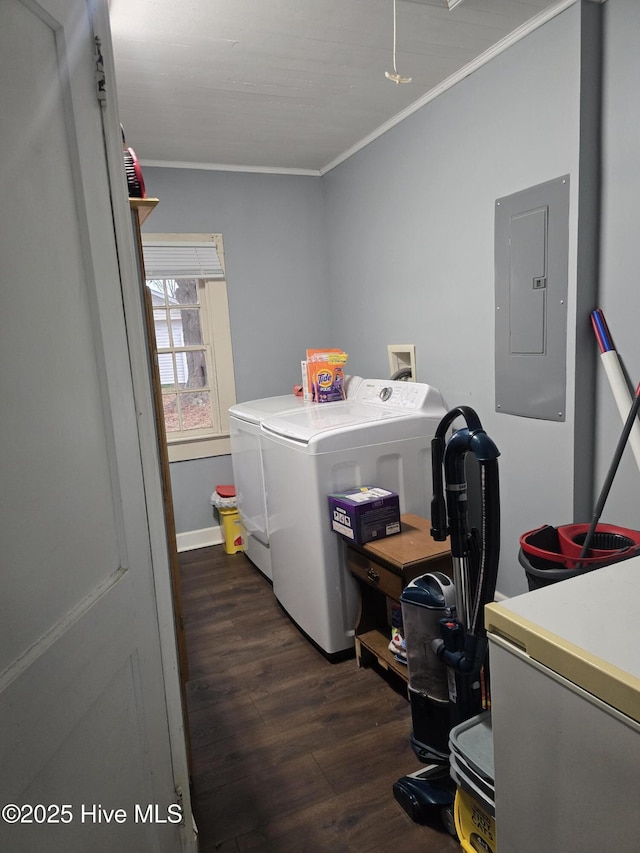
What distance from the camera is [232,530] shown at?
12.3 ft

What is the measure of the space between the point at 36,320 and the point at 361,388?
2400 millimetres

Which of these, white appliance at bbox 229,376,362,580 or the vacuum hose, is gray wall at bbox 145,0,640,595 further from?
the vacuum hose

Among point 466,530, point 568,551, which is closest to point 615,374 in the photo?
point 568,551

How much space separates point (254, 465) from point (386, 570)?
1.21 metres

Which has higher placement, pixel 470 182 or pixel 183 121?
pixel 183 121

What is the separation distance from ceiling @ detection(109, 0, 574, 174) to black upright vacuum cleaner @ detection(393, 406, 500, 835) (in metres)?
1.50

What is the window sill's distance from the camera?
377 cm

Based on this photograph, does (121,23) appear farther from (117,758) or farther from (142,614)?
(117,758)

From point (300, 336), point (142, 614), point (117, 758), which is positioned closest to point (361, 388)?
point (300, 336)

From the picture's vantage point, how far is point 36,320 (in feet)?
2.80

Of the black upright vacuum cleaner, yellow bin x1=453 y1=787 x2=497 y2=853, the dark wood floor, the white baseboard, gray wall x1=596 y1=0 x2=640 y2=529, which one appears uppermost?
gray wall x1=596 y1=0 x2=640 y2=529

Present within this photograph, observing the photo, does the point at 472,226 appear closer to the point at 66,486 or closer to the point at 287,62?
the point at 287,62

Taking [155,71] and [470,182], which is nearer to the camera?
[155,71]

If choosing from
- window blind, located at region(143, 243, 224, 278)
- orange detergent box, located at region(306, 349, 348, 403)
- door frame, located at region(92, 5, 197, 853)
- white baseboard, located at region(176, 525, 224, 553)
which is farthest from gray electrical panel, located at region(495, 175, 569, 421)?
white baseboard, located at region(176, 525, 224, 553)
